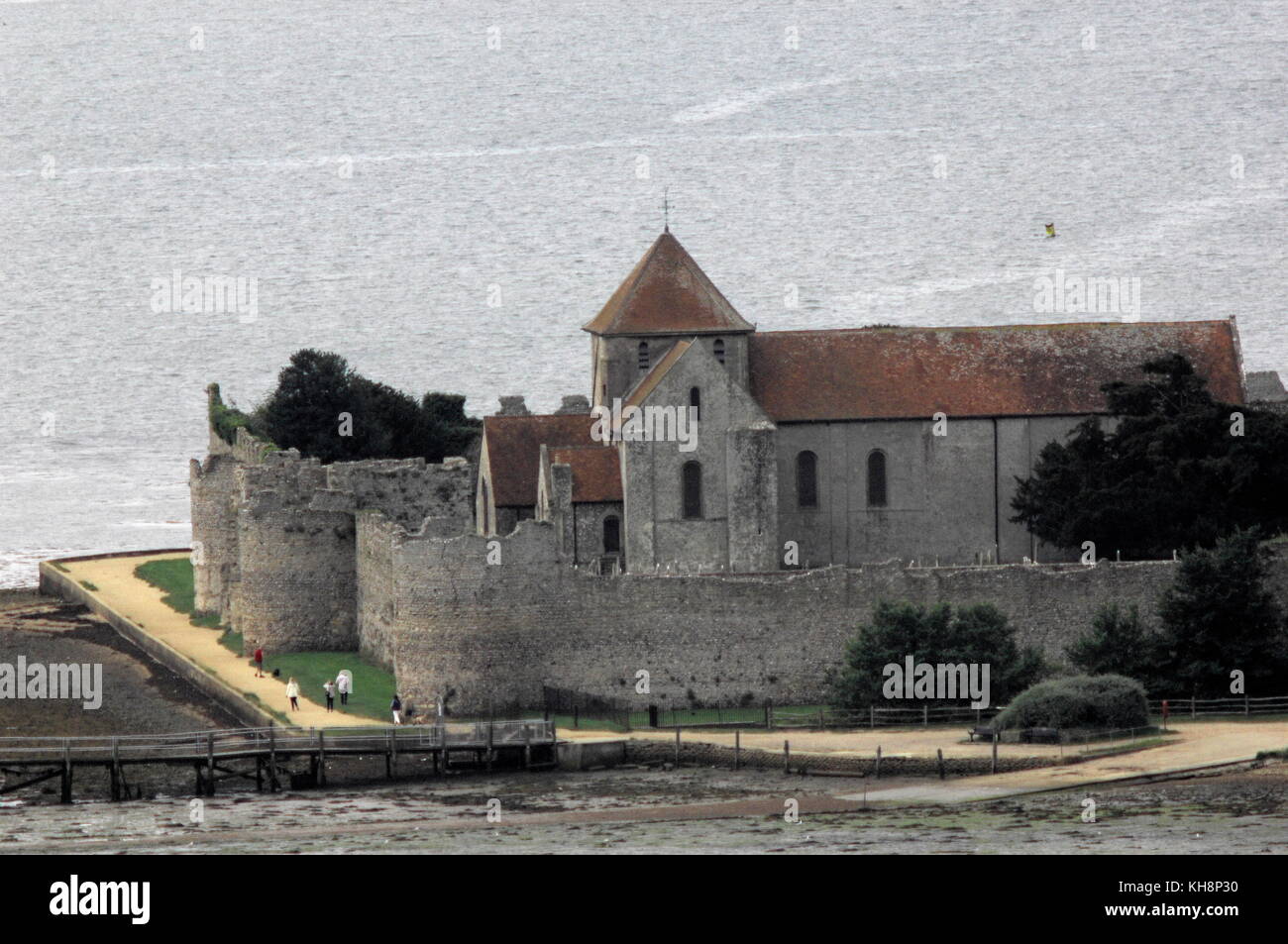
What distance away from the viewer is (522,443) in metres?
80.8

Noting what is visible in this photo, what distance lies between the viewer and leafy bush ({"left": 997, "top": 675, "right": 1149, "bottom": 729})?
6178 cm

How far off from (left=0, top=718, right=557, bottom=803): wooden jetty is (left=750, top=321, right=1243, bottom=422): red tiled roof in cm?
1852

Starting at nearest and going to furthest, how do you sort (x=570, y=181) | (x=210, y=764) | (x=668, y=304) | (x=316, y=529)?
1. (x=210, y=764)
2. (x=316, y=529)
3. (x=668, y=304)
4. (x=570, y=181)

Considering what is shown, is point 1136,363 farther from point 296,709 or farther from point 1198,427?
point 296,709

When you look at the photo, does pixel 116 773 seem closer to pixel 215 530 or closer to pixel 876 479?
pixel 215 530

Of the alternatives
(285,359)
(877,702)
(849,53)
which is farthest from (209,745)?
(849,53)

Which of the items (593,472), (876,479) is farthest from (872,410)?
(593,472)

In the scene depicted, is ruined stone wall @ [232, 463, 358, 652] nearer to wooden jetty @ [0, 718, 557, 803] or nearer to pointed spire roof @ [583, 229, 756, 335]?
wooden jetty @ [0, 718, 557, 803]

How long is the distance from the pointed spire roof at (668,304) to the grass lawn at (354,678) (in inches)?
511

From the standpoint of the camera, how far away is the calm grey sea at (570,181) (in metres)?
147

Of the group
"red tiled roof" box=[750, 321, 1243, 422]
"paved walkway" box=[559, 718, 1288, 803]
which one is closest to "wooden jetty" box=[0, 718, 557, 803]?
"paved walkway" box=[559, 718, 1288, 803]

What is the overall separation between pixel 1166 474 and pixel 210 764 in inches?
876

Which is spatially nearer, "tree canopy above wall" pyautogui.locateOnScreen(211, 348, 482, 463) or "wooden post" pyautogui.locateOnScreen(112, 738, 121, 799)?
"wooden post" pyautogui.locateOnScreen(112, 738, 121, 799)

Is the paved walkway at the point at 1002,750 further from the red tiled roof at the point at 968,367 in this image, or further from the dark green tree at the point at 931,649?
the red tiled roof at the point at 968,367
